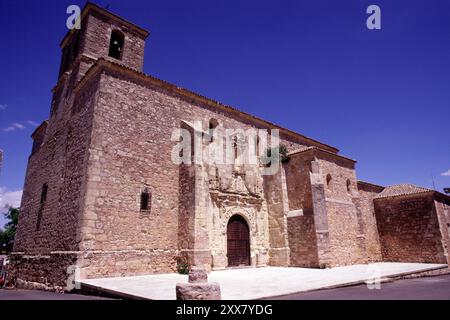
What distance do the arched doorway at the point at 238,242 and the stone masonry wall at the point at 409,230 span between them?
34.8 feet

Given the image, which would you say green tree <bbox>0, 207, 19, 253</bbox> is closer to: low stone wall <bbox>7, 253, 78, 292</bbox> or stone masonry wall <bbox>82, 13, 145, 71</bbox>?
low stone wall <bbox>7, 253, 78, 292</bbox>

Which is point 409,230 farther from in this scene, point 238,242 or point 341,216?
point 238,242

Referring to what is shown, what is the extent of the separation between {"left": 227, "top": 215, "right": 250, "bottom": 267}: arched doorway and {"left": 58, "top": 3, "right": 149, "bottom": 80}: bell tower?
8636 mm

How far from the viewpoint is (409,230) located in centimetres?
1752

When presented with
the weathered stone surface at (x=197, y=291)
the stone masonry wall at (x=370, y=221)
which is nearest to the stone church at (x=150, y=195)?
the stone masonry wall at (x=370, y=221)

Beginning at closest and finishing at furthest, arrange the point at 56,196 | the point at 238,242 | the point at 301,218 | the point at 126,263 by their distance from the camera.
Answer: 1. the point at 126,263
2. the point at 56,196
3. the point at 238,242
4. the point at 301,218

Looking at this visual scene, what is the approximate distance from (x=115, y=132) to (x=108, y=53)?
16.8 feet

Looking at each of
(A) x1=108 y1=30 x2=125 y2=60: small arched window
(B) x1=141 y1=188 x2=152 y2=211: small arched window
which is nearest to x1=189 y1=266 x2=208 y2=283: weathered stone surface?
(B) x1=141 y1=188 x2=152 y2=211: small arched window

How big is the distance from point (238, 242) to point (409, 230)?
11528 millimetres

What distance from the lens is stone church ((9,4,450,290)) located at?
9.63 meters

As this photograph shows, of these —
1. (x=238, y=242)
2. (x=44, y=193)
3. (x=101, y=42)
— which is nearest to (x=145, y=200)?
(x=238, y=242)

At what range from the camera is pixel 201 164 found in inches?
442

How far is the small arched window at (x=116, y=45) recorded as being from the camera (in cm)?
1392
